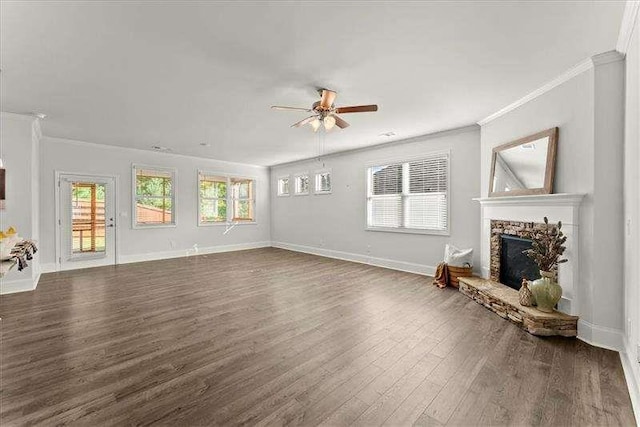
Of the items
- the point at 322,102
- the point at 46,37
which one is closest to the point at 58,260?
the point at 46,37

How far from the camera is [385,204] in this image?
620 cm

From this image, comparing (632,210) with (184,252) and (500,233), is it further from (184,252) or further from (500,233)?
(184,252)

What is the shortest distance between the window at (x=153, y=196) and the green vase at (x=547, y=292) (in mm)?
7659

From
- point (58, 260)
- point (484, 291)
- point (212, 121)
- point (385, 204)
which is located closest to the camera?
point (484, 291)

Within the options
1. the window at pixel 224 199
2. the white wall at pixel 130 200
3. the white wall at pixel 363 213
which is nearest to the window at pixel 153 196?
the white wall at pixel 130 200

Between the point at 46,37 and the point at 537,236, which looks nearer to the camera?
the point at 46,37

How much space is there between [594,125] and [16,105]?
7.02 meters

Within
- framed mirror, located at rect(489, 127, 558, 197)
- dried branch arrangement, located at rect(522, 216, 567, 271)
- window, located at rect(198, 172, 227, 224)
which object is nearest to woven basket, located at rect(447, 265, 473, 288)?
framed mirror, located at rect(489, 127, 558, 197)

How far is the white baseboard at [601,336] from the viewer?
255 cm

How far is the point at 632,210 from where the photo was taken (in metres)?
2.22

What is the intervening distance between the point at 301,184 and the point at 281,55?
5908 mm

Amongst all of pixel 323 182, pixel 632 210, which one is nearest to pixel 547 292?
pixel 632 210

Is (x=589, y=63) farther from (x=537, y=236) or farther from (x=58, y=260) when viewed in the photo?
(x=58, y=260)

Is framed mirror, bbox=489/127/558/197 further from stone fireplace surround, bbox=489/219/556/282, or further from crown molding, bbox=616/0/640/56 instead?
crown molding, bbox=616/0/640/56
